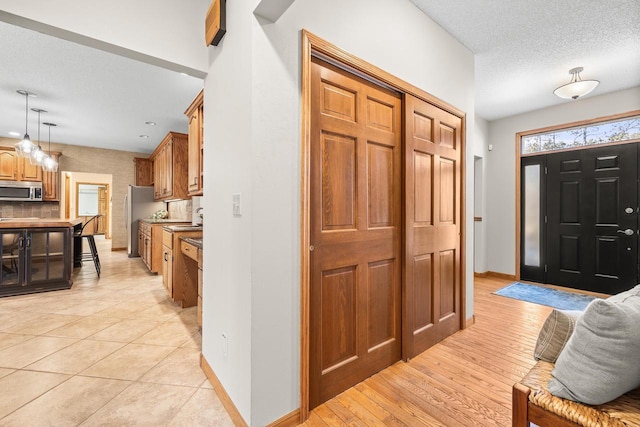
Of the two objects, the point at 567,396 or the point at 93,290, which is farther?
the point at 93,290

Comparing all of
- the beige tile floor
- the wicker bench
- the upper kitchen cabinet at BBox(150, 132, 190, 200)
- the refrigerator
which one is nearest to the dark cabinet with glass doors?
the beige tile floor

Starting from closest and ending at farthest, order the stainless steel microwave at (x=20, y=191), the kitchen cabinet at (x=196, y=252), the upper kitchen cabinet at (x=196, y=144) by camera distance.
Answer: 1. the kitchen cabinet at (x=196, y=252)
2. the upper kitchen cabinet at (x=196, y=144)
3. the stainless steel microwave at (x=20, y=191)

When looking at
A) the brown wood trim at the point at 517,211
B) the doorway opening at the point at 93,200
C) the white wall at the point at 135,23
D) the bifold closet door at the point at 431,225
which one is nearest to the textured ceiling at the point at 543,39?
the bifold closet door at the point at 431,225

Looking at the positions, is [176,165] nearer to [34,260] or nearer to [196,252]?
[34,260]

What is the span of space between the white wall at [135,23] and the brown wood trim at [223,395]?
6.80 feet

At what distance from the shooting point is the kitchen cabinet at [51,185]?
5935 millimetres

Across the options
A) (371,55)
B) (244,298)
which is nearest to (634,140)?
(371,55)

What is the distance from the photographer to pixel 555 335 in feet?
3.78

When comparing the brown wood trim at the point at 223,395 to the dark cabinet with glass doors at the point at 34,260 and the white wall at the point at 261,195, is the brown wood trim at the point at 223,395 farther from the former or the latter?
the dark cabinet with glass doors at the point at 34,260

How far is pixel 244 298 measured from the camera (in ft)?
4.78

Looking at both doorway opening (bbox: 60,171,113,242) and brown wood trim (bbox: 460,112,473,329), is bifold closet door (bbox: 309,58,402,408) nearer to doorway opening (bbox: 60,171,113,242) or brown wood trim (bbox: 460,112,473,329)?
brown wood trim (bbox: 460,112,473,329)

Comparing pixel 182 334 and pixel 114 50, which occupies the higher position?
pixel 114 50

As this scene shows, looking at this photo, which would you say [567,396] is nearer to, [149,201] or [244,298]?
[244,298]

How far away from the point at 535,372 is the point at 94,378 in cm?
262
